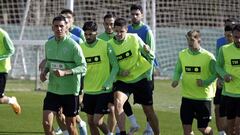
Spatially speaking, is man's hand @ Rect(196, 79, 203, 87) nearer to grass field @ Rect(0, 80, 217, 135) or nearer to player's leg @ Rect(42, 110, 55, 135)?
player's leg @ Rect(42, 110, 55, 135)

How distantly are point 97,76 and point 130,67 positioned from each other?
881 millimetres

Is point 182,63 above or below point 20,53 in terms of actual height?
above

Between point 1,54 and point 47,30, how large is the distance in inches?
654

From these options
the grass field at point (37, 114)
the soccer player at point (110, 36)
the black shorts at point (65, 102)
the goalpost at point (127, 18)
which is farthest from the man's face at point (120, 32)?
the goalpost at point (127, 18)

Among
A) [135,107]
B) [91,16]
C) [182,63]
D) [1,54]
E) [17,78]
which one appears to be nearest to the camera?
[182,63]

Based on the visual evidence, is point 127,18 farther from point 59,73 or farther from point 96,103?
point 59,73

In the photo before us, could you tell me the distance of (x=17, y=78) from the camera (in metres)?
31.4

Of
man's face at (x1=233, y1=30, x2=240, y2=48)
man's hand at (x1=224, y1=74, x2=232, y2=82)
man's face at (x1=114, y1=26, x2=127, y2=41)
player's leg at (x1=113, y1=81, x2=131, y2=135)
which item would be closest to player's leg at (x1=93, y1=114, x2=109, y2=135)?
player's leg at (x1=113, y1=81, x2=131, y2=135)

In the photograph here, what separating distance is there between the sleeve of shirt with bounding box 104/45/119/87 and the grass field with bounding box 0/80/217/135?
105 inches

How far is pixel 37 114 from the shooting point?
62.2 feet

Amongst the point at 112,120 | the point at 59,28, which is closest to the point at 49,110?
the point at 59,28

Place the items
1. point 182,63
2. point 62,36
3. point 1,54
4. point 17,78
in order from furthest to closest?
point 17,78 < point 1,54 < point 182,63 < point 62,36

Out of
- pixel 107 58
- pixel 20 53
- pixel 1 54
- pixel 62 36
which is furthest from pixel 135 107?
pixel 20 53

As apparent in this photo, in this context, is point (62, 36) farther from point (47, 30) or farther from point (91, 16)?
point (47, 30)
